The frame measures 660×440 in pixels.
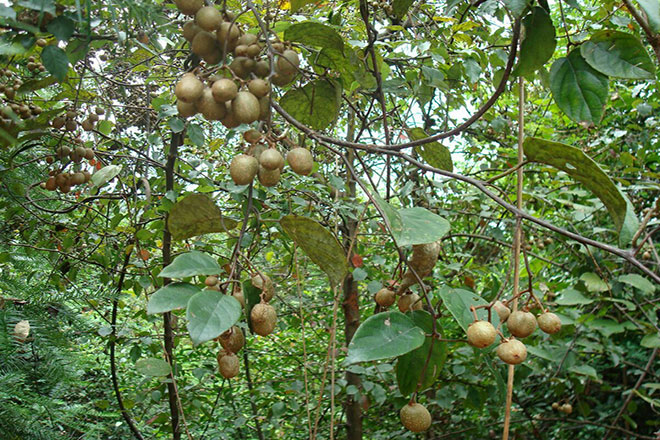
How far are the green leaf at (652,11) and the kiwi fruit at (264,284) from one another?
524 mm

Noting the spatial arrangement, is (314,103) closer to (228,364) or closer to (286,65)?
(286,65)

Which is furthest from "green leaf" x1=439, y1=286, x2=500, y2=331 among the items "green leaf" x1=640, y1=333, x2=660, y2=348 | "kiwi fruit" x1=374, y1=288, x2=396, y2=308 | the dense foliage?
"green leaf" x1=640, y1=333, x2=660, y2=348

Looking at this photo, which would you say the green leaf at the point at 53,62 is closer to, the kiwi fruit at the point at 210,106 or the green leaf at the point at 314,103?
the kiwi fruit at the point at 210,106

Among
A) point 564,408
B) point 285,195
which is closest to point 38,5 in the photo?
point 285,195

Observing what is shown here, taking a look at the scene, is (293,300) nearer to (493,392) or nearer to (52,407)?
(493,392)

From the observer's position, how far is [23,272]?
1198 millimetres

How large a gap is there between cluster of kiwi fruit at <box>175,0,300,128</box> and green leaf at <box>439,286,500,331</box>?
0.32m

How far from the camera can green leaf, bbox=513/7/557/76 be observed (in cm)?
67

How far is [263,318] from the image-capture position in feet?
1.91

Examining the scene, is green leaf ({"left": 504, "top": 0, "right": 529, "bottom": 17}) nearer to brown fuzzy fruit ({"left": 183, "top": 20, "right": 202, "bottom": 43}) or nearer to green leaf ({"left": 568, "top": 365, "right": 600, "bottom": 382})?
brown fuzzy fruit ({"left": 183, "top": 20, "right": 202, "bottom": 43})

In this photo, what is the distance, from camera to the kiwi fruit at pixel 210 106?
0.61 meters

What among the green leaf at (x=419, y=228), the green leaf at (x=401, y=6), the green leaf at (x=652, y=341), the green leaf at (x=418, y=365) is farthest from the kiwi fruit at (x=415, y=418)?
the green leaf at (x=652, y=341)

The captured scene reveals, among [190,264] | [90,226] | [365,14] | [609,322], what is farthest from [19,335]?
[609,322]

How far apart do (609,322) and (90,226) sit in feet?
6.43
